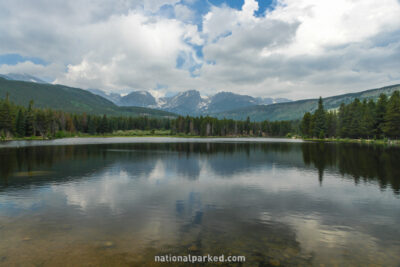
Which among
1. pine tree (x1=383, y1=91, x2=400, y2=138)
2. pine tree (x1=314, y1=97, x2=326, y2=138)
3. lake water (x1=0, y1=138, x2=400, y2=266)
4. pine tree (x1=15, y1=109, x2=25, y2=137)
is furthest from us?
pine tree (x1=314, y1=97, x2=326, y2=138)

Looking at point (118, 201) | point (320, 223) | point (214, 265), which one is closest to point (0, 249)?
point (118, 201)

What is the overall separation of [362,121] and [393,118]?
975 inches

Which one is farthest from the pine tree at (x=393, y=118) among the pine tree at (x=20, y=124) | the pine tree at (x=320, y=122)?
the pine tree at (x=20, y=124)

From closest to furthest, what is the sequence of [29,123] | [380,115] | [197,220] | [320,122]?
[197,220]
[380,115]
[29,123]
[320,122]

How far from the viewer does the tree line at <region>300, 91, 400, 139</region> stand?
10519 centimetres

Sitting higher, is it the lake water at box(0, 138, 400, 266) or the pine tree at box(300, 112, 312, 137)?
the pine tree at box(300, 112, 312, 137)

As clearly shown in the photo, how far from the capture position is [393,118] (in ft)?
335

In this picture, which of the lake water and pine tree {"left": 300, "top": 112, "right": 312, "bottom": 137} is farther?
pine tree {"left": 300, "top": 112, "right": 312, "bottom": 137}

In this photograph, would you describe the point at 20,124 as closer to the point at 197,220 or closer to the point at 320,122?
the point at 197,220

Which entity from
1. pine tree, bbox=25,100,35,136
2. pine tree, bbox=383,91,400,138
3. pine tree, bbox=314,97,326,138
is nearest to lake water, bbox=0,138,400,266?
pine tree, bbox=383,91,400,138

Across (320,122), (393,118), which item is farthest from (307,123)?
(393,118)

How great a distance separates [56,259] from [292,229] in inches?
568

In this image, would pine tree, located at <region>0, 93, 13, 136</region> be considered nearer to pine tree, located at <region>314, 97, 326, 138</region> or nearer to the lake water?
the lake water

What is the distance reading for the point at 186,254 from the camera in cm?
1227
